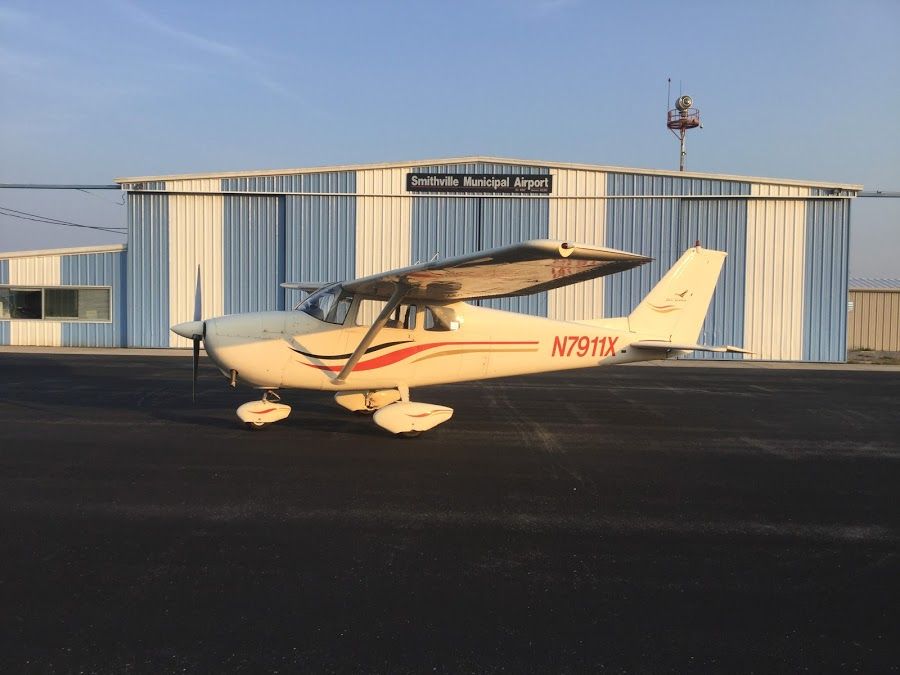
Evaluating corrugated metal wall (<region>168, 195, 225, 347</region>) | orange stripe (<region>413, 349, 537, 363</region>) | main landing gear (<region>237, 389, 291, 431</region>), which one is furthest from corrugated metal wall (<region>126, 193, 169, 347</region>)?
orange stripe (<region>413, 349, 537, 363</region>)

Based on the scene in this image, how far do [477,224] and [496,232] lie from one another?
71 cm

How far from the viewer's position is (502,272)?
6.92 m

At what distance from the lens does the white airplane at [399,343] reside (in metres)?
7.76

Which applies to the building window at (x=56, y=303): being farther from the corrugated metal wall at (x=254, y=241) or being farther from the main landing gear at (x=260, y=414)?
the main landing gear at (x=260, y=414)

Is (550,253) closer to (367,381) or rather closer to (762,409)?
(367,381)

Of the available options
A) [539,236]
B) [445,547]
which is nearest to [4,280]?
[539,236]

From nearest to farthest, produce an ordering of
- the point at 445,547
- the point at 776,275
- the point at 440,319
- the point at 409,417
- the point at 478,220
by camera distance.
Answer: the point at 445,547
the point at 409,417
the point at 440,319
the point at 776,275
the point at 478,220

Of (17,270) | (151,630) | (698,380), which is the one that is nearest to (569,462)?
(151,630)

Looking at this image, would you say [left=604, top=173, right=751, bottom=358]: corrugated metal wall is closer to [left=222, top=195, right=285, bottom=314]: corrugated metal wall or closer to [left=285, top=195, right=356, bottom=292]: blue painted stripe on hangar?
[left=285, top=195, right=356, bottom=292]: blue painted stripe on hangar

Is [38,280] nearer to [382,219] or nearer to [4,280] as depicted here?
[4,280]

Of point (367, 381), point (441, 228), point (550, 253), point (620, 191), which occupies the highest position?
point (620, 191)

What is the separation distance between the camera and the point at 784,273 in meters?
21.4

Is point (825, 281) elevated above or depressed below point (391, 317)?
above

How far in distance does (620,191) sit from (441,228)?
20.5 feet
